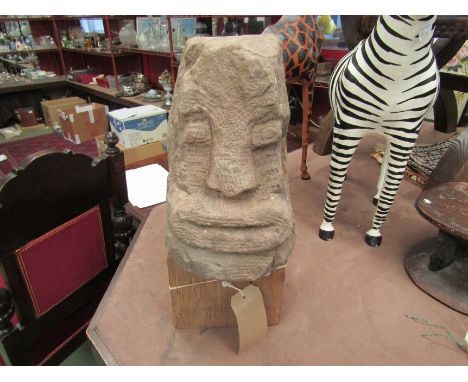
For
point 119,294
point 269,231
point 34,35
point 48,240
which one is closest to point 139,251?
point 119,294

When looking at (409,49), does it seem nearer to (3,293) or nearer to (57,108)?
(3,293)

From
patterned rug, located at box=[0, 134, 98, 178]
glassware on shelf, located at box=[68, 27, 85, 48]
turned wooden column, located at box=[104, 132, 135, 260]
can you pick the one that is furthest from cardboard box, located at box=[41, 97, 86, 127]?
turned wooden column, located at box=[104, 132, 135, 260]

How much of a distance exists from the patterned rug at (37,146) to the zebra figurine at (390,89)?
224 centimetres

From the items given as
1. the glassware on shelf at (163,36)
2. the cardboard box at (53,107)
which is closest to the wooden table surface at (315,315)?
the glassware on shelf at (163,36)

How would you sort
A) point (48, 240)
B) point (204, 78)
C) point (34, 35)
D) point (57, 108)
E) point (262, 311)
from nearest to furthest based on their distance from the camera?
point (204, 78)
point (262, 311)
point (48, 240)
point (57, 108)
point (34, 35)

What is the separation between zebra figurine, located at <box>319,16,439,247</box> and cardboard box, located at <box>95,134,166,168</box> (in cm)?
Answer: 149

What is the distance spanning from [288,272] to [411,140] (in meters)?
0.56

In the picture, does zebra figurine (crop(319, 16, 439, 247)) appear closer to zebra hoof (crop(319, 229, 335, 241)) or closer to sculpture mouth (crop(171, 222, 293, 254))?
zebra hoof (crop(319, 229, 335, 241))

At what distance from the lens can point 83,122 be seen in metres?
3.03

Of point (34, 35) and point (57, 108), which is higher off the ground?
point (34, 35)

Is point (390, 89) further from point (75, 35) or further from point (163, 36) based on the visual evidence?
point (75, 35)

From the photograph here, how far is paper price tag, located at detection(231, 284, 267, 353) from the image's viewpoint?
0.86m

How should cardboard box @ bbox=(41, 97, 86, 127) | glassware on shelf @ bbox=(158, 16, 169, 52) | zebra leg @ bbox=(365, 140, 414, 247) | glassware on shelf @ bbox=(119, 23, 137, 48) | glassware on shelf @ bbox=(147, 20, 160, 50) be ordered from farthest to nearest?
cardboard box @ bbox=(41, 97, 86, 127) → glassware on shelf @ bbox=(119, 23, 137, 48) → glassware on shelf @ bbox=(147, 20, 160, 50) → glassware on shelf @ bbox=(158, 16, 169, 52) → zebra leg @ bbox=(365, 140, 414, 247)

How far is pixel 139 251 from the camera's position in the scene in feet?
4.10
